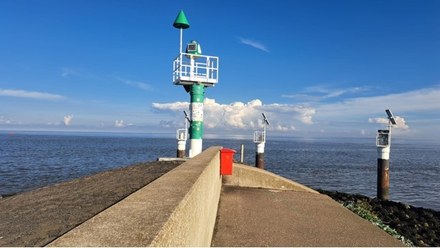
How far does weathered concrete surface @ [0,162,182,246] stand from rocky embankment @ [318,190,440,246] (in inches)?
280

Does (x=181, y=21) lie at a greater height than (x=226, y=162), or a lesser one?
greater

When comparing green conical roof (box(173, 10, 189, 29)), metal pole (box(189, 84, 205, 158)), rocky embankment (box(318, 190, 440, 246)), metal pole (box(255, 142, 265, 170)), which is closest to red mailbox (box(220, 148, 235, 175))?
rocky embankment (box(318, 190, 440, 246))

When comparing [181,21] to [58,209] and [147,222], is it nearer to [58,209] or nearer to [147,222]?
[58,209]

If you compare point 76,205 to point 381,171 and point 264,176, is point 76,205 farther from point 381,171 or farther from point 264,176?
point 381,171

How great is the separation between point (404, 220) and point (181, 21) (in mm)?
12830

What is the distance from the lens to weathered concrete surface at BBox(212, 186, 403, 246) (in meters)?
7.91

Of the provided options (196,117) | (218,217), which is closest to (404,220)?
(218,217)

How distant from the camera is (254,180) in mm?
13953

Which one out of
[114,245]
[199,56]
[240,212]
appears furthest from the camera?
[199,56]

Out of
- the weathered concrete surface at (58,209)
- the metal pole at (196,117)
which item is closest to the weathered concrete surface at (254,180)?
the weathered concrete surface at (58,209)

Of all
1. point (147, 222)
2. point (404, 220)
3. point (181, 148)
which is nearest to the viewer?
point (147, 222)

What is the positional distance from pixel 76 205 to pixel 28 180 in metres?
21.2

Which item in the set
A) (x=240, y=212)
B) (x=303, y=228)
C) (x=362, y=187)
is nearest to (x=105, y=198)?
(x=240, y=212)

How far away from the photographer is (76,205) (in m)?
8.64
